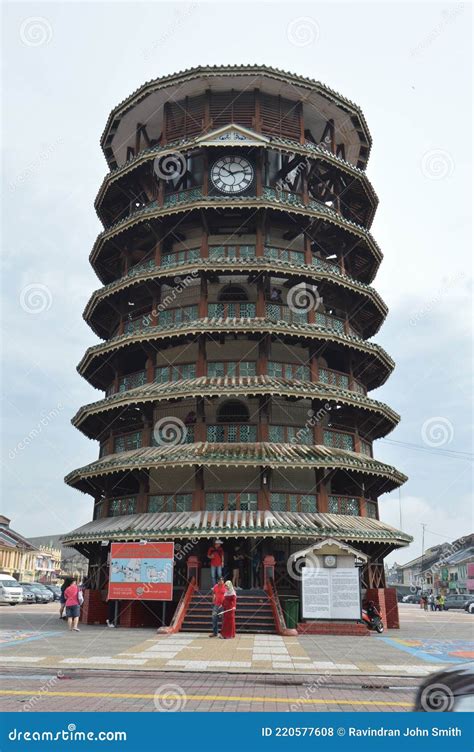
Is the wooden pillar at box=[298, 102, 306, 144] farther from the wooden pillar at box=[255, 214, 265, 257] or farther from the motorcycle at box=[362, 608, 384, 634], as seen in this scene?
the motorcycle at box=[362, 608, 384, 634]

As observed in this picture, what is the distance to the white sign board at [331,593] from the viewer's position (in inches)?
906

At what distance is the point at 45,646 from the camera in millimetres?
18875

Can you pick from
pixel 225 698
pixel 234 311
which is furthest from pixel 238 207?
pixel 225 698

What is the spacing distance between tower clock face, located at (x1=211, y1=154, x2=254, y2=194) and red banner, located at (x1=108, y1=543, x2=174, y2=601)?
17120mm

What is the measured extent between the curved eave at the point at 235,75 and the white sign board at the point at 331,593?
23076mm

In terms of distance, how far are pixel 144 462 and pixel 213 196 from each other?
1299 centimetres

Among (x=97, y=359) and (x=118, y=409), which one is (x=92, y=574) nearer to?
(x=118, y=409)

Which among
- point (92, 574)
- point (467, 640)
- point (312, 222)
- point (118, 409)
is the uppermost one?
point (312, 222)

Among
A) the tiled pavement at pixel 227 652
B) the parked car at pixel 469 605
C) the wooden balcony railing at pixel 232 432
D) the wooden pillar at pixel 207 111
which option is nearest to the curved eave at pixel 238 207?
the wooden pillar at pixel 207 111

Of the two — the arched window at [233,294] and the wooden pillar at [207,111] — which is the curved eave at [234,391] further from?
the wooden pillar at [207,111]

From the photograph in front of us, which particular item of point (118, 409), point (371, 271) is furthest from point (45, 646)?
point (371, 271)

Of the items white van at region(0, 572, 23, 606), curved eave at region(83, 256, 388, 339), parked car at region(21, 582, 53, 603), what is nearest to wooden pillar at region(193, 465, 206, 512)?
curved eave at region(83, 256, 388, 339)

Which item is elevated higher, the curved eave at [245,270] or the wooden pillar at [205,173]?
the wooden pillar at [205,173]

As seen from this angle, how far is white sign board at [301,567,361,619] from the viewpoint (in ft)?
75.5
